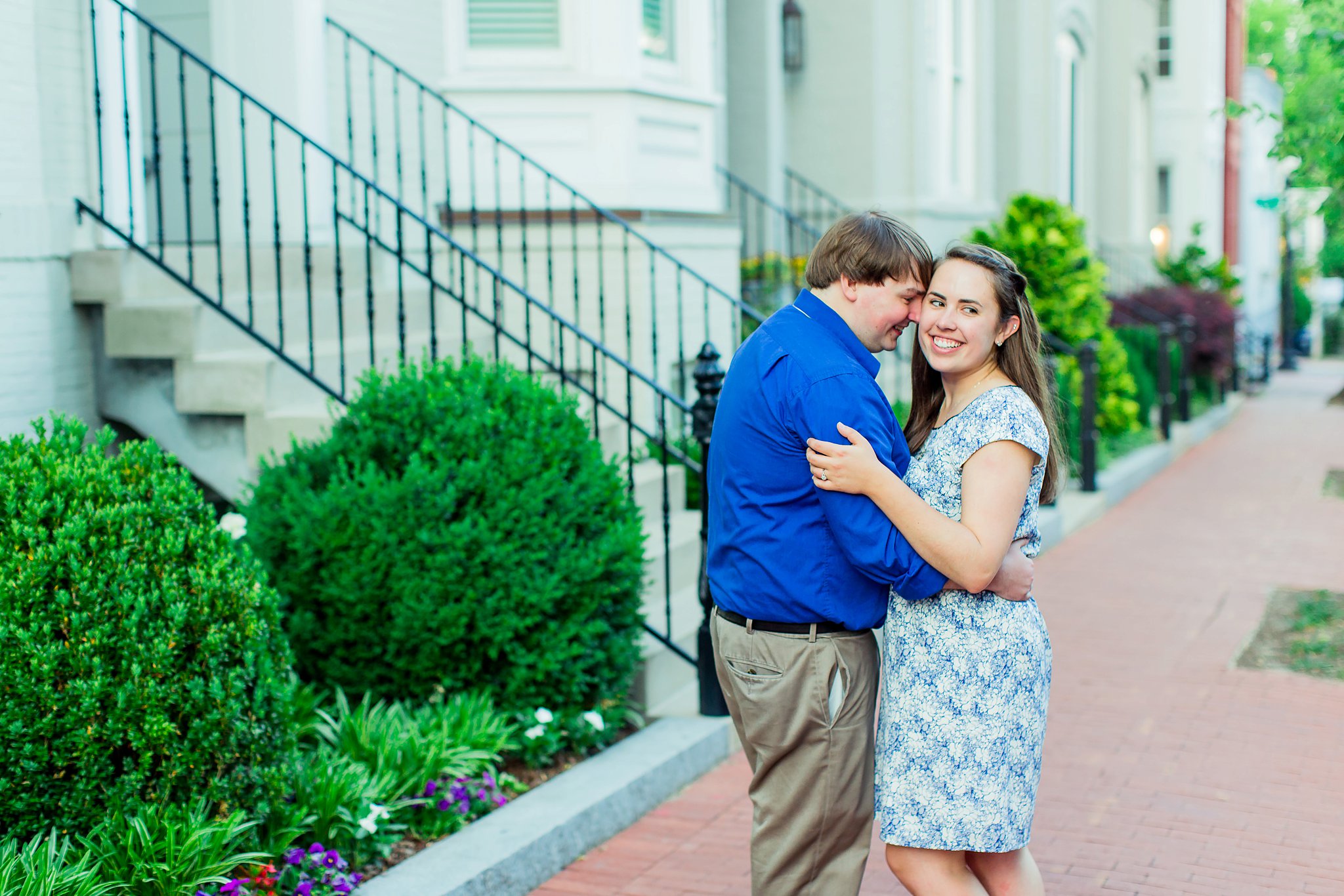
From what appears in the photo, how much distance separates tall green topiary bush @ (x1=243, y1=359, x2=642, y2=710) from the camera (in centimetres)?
440

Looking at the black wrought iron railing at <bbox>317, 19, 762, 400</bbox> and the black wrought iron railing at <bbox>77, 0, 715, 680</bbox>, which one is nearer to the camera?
the black wrought iron railing at <bbox>77, 0, 715, 680</bbox>

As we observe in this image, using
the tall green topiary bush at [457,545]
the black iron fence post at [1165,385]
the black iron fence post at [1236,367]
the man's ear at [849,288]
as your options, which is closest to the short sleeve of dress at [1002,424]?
the man's ear at [849,288]

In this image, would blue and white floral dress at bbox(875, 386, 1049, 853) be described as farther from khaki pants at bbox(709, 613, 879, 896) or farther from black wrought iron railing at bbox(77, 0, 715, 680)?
black wrought iron railing at bbox(77, 0, 715, 680)

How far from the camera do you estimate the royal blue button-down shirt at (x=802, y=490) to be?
8.71ft

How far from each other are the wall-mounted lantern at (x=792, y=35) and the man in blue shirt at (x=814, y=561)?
1054 centimetres

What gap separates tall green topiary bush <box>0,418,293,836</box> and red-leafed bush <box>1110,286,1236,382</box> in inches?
596

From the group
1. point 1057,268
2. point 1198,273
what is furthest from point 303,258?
point 1198,273

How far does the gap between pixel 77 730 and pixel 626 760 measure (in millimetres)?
1906

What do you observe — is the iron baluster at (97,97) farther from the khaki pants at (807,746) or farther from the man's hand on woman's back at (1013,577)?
the man's hand on woman's back at (1013,577)

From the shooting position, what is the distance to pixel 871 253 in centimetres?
275

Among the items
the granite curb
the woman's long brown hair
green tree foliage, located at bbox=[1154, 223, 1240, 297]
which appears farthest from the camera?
green tree foliage, located at bbox=[1154, 223, 1240, 297]

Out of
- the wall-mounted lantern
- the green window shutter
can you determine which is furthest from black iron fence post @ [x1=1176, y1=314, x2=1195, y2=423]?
the green window shutter

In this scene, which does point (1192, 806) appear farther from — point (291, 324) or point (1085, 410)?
point (1085, 410)

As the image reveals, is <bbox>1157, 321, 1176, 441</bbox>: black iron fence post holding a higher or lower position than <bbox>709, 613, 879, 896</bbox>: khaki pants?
lower
